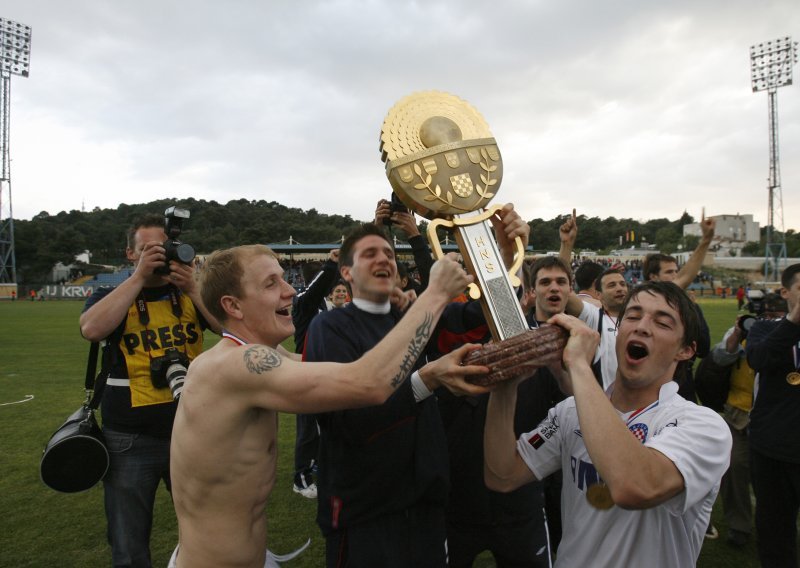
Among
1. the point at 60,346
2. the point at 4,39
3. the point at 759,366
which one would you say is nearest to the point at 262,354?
the point at 759,366

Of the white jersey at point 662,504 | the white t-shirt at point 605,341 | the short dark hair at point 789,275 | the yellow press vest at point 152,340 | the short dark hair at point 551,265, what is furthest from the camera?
the short dark hair at point 551,265

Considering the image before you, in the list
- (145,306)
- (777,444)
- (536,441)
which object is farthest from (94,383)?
(777,444)

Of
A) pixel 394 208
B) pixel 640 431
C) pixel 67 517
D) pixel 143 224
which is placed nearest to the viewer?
pixel 640 431

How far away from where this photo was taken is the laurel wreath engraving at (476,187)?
221 cm

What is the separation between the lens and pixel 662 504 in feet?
4.91

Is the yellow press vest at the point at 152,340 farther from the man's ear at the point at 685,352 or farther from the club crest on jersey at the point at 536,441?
the man's ear at the point at 685,352

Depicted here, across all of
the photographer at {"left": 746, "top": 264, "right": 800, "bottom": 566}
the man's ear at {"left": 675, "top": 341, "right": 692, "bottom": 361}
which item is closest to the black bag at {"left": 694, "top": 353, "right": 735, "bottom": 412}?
the photographer at {"left": 746, "top": 264, "right": 800, "bottom": 566}

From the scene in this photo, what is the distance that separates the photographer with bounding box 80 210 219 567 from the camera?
9.23ft

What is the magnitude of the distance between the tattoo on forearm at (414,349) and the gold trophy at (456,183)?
0.40 meters

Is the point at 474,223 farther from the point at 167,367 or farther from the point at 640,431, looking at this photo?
the point at 167,367

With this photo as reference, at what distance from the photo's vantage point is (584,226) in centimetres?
8025

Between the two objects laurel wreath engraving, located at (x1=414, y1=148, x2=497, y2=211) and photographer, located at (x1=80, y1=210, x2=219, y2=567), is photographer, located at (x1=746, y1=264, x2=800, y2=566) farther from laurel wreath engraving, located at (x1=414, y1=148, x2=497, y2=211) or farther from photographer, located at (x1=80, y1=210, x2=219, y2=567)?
photographer, located at (x1=80, y1=210, x2=219, y2=567)

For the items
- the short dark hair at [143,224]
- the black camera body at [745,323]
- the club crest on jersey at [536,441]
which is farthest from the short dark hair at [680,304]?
the short dark hair at [143,224]

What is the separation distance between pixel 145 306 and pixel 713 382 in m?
4.41
